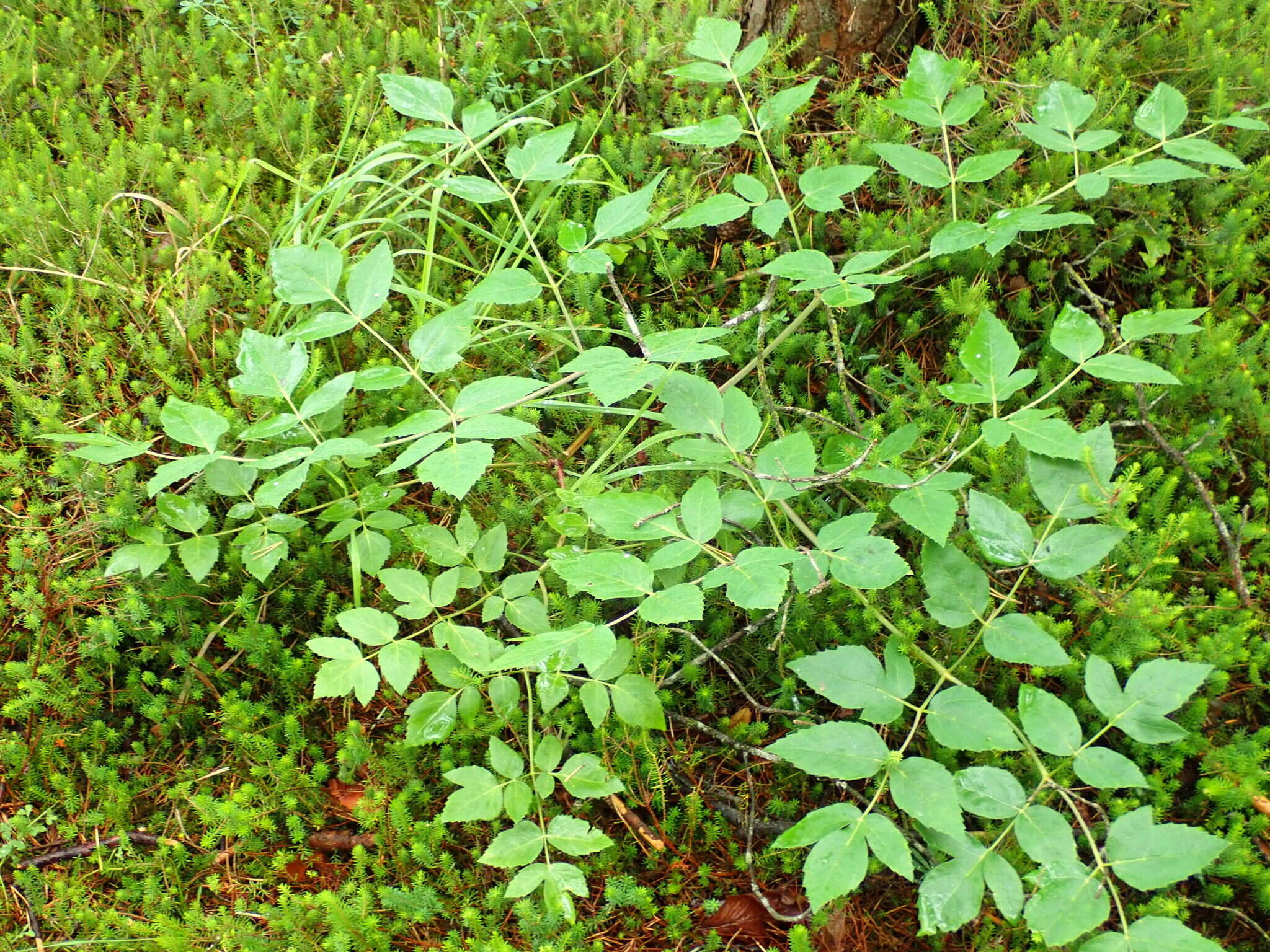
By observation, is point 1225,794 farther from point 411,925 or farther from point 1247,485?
point 411,925

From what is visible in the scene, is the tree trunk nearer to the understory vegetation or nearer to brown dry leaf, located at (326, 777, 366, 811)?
the understory vegetation

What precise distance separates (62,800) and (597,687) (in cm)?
150

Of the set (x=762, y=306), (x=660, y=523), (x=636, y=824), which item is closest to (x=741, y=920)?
(x=636, y=824)

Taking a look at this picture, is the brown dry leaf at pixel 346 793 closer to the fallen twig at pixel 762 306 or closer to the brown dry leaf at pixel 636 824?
the brown dry leaf at pixel 636 824

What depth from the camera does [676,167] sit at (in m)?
3.56

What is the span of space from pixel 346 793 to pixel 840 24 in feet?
11.2

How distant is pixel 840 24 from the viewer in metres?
3.70

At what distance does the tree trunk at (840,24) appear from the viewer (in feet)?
12.1

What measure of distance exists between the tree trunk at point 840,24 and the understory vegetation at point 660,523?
20 centimetres

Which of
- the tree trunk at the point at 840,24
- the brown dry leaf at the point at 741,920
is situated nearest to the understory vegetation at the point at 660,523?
the brown dry leaf at the point at 741,920

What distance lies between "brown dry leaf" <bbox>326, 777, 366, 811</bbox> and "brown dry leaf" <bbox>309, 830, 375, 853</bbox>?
71 mm

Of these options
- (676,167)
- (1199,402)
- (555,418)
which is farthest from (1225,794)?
(676,167)

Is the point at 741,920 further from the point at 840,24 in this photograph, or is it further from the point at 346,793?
the point at 840,24

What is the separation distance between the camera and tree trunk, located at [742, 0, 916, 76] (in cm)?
368
